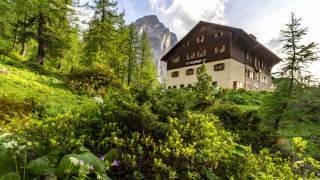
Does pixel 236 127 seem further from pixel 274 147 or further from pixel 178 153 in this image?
pixel 178 153

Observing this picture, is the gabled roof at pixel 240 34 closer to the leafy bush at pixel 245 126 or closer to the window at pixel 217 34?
the window at pixel 217 34

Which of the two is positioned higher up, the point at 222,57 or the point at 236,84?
the point at 222,57

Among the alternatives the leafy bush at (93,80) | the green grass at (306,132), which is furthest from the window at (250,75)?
the leafy bush at (93,80)

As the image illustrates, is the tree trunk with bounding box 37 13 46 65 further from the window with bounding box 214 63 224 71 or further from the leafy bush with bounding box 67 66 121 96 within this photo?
the window with bounding box 214 63 224 71

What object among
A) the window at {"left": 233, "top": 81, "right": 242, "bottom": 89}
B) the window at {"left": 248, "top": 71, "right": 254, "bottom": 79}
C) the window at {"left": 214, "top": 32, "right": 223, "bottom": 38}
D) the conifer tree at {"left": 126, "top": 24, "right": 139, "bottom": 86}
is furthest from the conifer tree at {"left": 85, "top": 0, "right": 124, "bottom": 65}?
the window at {"left": 248, "top": 71, "right": 254, "bottom": 79}

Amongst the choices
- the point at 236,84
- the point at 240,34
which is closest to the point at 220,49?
the point at 240,34

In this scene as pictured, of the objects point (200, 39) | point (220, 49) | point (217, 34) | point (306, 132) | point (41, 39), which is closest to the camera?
point (306, 132)

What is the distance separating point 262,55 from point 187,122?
4969 centimetres

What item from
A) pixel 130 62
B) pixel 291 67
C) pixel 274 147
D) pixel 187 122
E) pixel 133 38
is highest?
pixel 133 38

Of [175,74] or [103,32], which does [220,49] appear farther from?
[103,32]

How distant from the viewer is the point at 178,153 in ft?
16.7

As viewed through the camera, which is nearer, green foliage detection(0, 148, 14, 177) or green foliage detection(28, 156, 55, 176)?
green foliage detection(28, 156, 55, 176)

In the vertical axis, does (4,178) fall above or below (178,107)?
below

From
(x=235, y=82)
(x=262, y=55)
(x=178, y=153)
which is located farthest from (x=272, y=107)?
(x=262, y=55)
